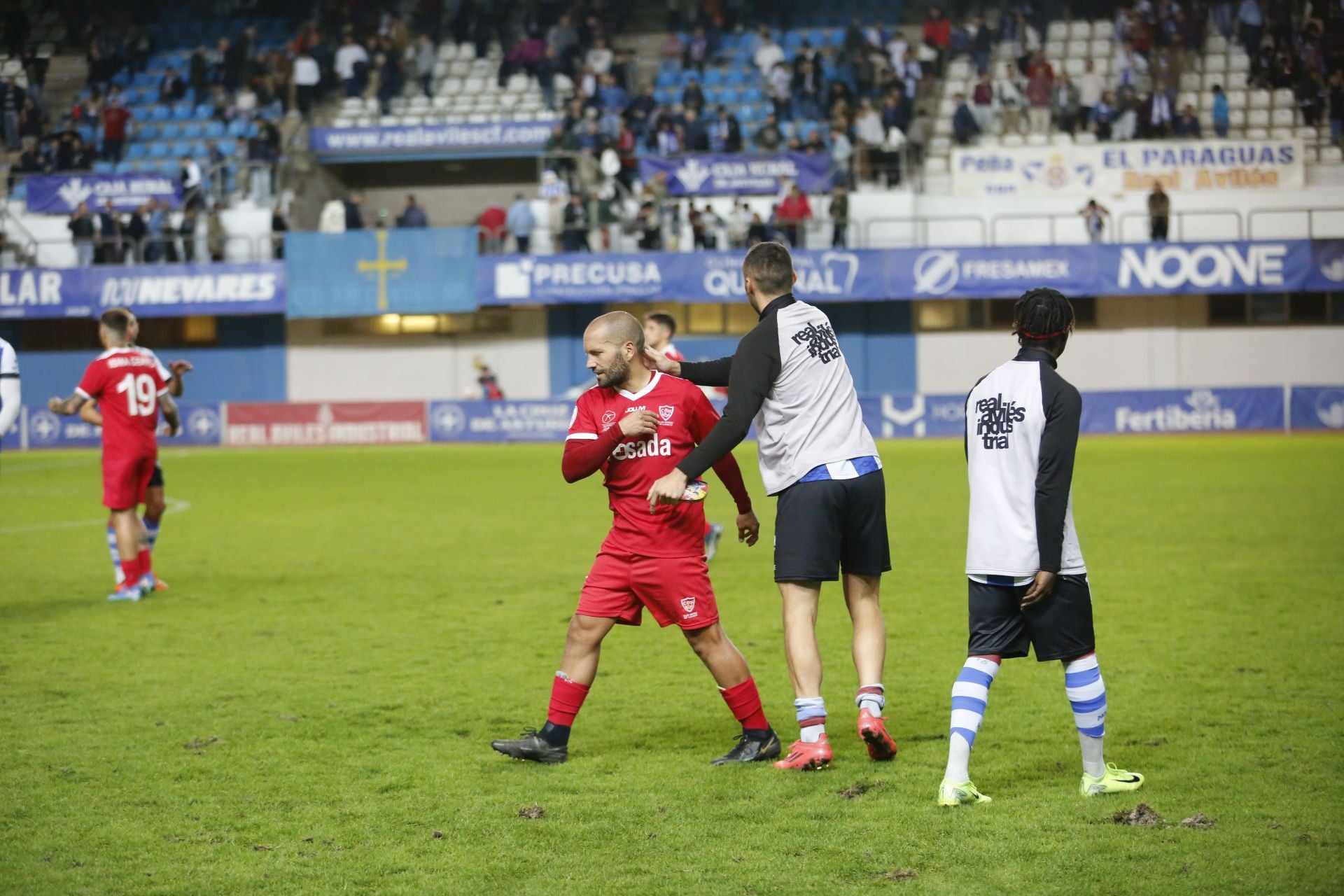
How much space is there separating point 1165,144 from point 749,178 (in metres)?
10.1

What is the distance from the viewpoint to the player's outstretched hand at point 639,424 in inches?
228

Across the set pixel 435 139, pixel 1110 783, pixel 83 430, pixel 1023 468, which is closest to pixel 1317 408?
pixel 435 139

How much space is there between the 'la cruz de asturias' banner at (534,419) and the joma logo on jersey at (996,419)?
26.4 metres

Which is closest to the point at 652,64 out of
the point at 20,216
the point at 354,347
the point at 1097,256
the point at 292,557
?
the point at 354,347

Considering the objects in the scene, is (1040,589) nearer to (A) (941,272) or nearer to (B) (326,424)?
(A) (941,272)

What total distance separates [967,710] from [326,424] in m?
30.3

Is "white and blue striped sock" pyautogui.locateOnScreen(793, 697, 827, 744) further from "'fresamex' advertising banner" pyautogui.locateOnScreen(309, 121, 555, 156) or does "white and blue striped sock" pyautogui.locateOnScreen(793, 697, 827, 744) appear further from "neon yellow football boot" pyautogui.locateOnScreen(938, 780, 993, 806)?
"'fresamex' advertising banner" pyautogui.locateOnScreen(309, 121, 555, 156)

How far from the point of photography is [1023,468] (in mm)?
5383

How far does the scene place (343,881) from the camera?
473cm

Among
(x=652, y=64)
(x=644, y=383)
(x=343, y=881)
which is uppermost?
(x=652, y=64)

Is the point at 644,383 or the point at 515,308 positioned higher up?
the point at 515,308

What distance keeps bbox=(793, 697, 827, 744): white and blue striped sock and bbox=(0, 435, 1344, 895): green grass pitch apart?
0.16m

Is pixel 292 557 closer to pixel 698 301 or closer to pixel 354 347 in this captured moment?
pixel 698 301

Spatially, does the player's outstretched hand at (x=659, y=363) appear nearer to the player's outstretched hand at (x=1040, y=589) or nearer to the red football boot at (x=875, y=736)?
the red football boot at (x=875, y=736)
